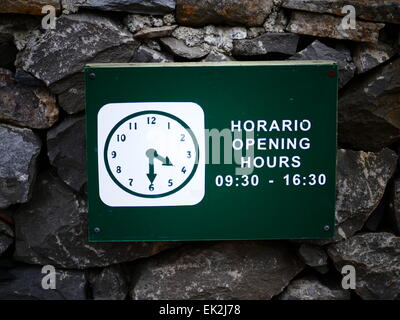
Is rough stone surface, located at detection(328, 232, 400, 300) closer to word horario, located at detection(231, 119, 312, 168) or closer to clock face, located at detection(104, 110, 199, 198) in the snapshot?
word horario, located at detection(231, 119, 312, 168)

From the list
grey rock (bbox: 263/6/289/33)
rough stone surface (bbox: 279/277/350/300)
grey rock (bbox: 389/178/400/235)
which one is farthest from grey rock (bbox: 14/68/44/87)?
grey rock (bbox: 389/178/400/235)

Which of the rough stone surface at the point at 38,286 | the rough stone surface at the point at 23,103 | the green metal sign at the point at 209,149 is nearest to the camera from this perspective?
the green metal sign at the point at 209,149

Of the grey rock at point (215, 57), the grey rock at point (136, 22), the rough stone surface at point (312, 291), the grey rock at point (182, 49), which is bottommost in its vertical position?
the rough stone surface at point (312, 291)

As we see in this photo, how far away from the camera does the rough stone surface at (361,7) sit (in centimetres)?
192

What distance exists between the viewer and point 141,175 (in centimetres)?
186

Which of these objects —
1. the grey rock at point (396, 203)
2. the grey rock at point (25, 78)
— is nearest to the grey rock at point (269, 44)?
the grey rock at point (396, 203)

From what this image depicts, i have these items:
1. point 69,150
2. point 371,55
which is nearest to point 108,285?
point 69,150

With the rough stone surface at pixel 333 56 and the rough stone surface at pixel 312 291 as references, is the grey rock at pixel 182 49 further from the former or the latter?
the rough stone surface at pixel 312 291

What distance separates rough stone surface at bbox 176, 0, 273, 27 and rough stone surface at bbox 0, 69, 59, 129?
589 mm

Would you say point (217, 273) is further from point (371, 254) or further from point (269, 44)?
point (269, 44)

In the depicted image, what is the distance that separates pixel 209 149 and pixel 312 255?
1.99 ft

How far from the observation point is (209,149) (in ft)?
6.07

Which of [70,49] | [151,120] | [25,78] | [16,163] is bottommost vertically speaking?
[16,163]

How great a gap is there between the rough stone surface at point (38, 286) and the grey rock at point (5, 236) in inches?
4.0
